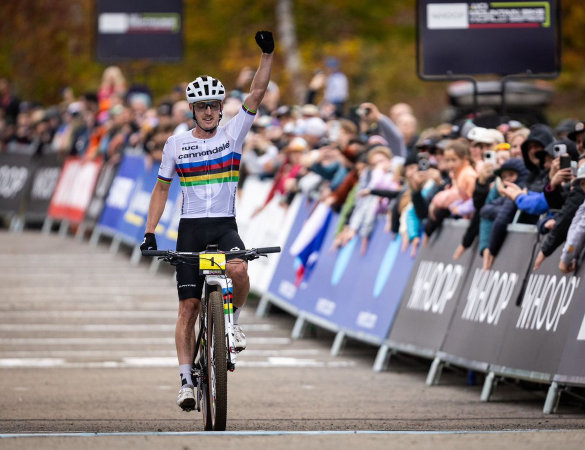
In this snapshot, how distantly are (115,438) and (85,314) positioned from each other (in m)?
10.5

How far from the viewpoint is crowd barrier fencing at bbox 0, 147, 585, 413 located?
38.0ft

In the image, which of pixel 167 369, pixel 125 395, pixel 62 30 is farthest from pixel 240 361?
pixel 62 30

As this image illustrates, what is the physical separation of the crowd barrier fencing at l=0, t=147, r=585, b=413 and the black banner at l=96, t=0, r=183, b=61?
510 cm

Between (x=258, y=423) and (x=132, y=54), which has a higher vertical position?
(x=132, y=54)

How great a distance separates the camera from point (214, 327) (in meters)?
9.77

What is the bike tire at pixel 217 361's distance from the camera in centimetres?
965

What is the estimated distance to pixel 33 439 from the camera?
8625 mm

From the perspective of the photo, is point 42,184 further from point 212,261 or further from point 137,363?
point 212,261


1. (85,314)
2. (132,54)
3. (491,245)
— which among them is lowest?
(85,314)

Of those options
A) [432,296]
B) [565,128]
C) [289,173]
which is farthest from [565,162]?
[289,173]

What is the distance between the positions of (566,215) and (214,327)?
3083 millimetres

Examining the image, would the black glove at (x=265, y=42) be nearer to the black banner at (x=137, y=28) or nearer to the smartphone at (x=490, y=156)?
the smartphone at (x=490, y=156)

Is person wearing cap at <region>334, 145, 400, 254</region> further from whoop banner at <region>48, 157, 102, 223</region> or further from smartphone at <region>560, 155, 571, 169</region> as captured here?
whoop banner at <region>48, 157, 102, 223</region>

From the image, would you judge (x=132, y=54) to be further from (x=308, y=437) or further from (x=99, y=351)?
(x=308, y=437)
